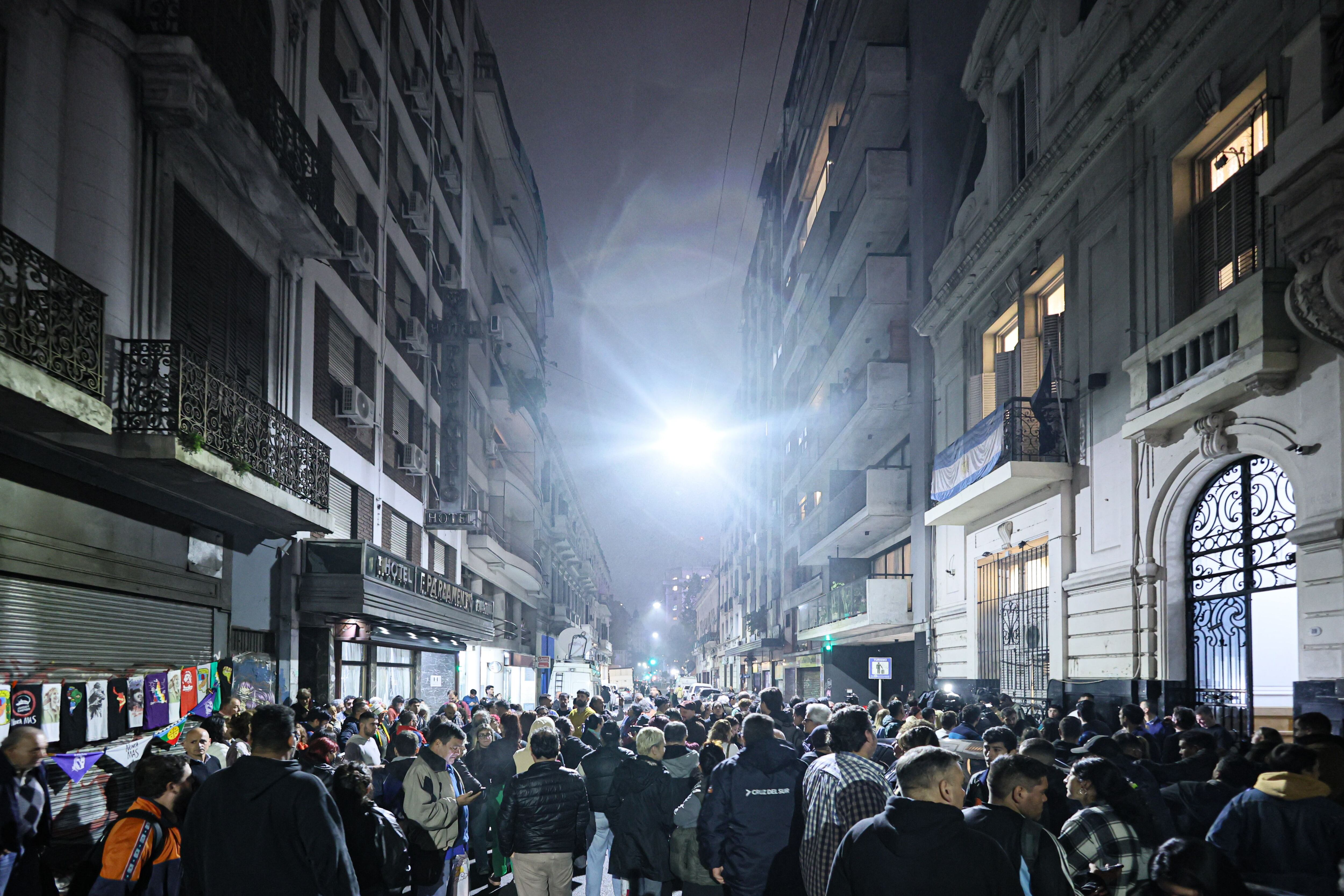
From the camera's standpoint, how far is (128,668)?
1220 cm

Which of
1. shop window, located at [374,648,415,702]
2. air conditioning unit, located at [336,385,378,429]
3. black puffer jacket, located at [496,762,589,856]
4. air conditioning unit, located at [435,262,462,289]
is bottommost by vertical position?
shop window, located at [374,648,415,702]

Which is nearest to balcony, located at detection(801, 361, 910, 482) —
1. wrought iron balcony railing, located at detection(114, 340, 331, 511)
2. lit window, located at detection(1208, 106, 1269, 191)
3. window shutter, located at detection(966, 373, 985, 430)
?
window shutter, located at detection(966, 373, 985, 430)

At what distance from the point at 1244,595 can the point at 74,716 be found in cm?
1252

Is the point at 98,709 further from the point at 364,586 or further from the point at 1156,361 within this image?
the point at 1156,361

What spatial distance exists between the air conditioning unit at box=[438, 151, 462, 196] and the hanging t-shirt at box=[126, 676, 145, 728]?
21179mm

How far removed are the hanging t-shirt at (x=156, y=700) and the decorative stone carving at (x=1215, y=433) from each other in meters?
12.4

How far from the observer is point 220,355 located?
14656 millimetres

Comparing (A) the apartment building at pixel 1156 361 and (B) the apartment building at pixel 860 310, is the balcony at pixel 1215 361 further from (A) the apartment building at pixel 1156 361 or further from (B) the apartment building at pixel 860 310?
(B) the apartment building at pixel 860 310

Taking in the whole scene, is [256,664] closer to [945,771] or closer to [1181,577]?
[1181,577]

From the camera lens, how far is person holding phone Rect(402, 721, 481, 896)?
7523 mm

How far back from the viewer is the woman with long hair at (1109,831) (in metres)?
5.34

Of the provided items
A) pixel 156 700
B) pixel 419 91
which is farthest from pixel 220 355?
pixel 419 91

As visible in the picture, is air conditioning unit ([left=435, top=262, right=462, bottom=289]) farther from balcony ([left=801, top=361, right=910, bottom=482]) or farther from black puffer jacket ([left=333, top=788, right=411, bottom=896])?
black puffer jacket ([left=333, top=788, right=411, bottom=896])

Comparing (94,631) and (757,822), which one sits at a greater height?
(94,631)
